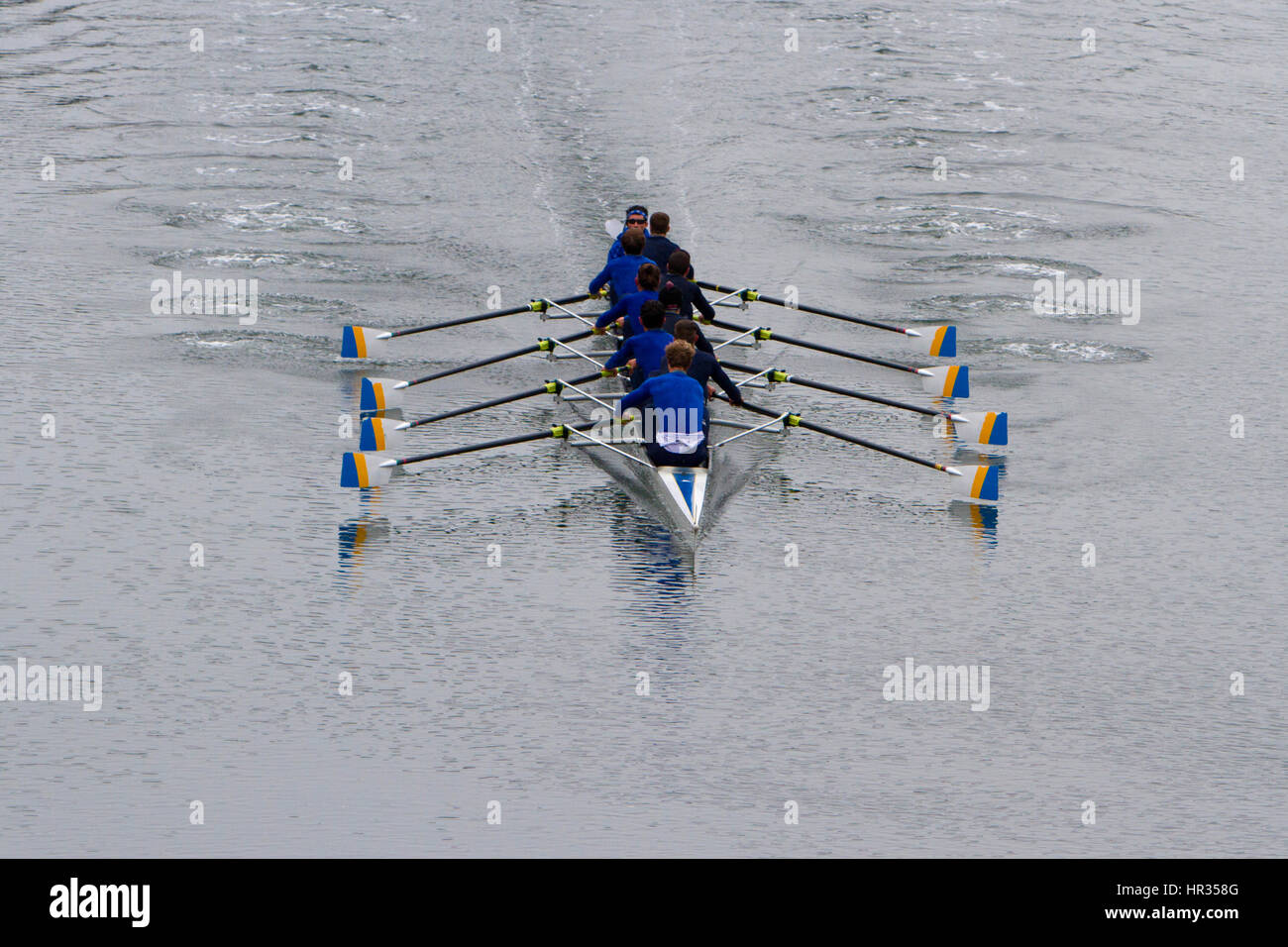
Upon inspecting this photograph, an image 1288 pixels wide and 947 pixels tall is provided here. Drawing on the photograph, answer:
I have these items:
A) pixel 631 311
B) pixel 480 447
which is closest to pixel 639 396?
pixel 480 447

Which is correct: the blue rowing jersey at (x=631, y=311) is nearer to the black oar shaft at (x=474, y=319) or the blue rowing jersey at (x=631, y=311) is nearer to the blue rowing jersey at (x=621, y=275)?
the blue rowing jersey at (x=621, y=275)

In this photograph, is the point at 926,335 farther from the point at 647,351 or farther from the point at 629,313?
the point at 647,351

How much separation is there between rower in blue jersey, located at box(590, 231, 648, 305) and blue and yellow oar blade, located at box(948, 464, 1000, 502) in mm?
5869

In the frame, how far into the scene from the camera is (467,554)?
16734 mm

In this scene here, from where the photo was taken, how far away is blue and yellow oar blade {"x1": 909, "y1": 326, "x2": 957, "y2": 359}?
23562 mm

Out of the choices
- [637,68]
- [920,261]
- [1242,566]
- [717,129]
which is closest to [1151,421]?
[1242,566]

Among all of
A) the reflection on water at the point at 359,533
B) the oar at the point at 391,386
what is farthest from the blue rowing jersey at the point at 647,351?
the reflection on water at the point at 359,533

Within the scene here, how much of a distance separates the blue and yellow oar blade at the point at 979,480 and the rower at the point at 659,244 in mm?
5981

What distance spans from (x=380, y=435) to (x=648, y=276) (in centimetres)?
375

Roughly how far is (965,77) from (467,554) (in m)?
29.7

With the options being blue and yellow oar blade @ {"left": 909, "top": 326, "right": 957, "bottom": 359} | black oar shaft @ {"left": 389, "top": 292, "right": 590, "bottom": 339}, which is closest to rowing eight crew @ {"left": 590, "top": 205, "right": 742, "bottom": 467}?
black oar shaft @ {"left": 389, "top": 292, "right": 590, "bottom": 339}

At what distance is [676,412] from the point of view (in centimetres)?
1717

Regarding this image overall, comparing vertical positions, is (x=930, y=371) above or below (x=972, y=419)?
above

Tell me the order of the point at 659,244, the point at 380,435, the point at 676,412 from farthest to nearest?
the point at 659,244 < the point at 380,435 < the point at 676,412
